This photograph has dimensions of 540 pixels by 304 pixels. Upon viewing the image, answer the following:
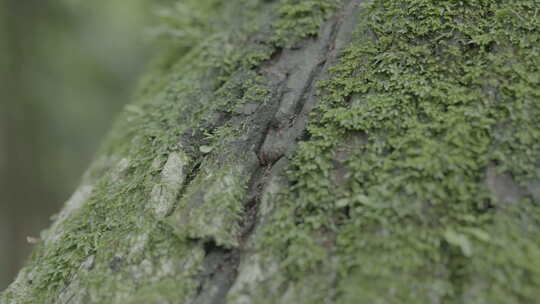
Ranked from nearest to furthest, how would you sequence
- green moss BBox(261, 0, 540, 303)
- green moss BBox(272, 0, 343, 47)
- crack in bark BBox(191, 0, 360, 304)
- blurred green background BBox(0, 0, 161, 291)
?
green moss BBox(261, 0, 540, 303) → crack in bark BBox(191, 0, 360, 304) → green moss BBox(272, 0, 343, 47) → blurred green background BBox(0, 0, 161, 291)

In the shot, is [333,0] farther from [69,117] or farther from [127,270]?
[69,117]

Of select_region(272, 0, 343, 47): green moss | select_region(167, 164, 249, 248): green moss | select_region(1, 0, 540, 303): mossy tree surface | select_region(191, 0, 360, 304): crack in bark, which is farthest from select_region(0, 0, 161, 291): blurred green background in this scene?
select_region(167, 164, 249, 248): green moss

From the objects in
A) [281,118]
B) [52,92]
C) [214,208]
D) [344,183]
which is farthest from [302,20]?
[52,92]

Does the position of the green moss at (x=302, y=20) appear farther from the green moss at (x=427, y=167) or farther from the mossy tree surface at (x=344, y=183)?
the green moss at (x=427, y=167)

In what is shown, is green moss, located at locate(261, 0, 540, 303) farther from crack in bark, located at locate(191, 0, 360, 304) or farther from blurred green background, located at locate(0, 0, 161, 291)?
blurred green background, located at locate(0, 0, 161, 291)

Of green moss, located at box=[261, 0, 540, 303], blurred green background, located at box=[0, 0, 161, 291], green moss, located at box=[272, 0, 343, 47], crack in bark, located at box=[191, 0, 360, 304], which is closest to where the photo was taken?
green moss, located at box=[261, 0, 540, 303]

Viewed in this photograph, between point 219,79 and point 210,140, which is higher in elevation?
point 219,79

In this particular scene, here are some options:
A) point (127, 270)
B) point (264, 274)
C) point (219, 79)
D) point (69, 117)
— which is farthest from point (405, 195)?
point (69, 117)

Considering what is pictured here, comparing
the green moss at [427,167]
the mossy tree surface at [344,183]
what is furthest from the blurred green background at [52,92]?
the green moss at [427,167]
